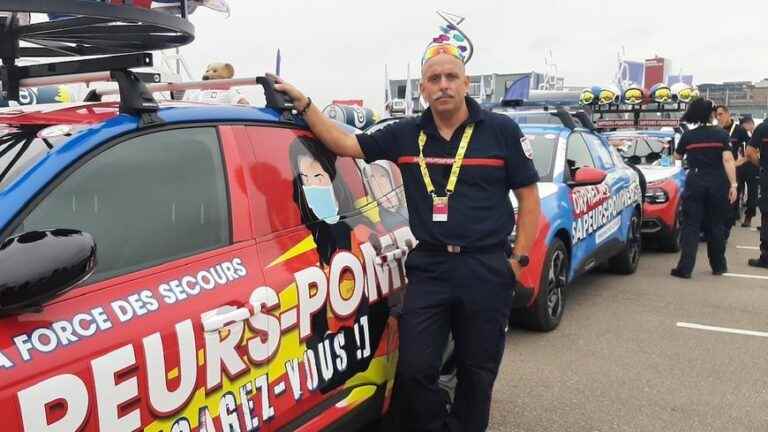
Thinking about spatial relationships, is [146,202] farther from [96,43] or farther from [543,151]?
[543,151]

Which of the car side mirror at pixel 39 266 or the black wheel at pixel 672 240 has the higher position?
the car side mirror at pixel 39 266

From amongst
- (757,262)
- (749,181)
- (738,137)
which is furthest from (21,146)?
(738,137)

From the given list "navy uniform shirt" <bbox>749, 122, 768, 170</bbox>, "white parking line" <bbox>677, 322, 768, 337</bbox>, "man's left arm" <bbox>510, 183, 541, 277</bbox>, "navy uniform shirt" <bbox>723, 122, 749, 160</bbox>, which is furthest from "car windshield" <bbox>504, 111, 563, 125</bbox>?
"navy uniform shirt" <bbox>723, 122, 749, 160</bbox>

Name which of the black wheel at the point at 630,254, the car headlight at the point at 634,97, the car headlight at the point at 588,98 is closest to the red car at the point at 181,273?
the black wheel at the point at 630,254

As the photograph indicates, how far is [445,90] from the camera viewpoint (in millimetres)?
2758

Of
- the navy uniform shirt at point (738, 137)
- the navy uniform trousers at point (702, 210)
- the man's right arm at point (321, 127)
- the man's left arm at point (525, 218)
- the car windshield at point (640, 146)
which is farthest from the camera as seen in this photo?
the navy uniform shirt at point (738, 137)

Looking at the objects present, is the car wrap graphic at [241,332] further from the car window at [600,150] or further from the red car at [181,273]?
→ the car window at [600,150]

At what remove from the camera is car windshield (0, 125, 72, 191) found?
1.73 metres

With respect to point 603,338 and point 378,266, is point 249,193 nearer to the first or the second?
point 378,266

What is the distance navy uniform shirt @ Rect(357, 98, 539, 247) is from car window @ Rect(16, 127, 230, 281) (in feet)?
2.83

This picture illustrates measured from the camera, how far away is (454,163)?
9.02 feet

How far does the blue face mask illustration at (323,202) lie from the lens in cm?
254

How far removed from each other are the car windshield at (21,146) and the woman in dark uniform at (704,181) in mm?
6621

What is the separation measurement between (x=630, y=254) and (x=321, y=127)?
560 cm
